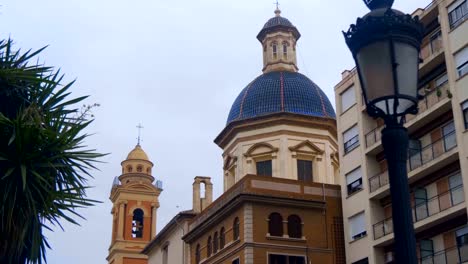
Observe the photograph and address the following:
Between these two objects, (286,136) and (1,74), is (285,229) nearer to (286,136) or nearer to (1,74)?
(286,136)

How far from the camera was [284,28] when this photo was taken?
53.5m

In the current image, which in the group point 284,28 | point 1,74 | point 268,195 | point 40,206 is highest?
point 284,28

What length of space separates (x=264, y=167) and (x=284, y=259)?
32.4 feet

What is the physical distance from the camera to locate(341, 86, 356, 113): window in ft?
131

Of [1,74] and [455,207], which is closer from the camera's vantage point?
[1,74]

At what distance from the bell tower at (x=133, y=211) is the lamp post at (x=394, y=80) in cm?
6546

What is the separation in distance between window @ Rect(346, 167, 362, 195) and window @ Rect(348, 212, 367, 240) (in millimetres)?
1483

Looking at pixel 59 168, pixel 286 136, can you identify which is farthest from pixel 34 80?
pixel 286 136

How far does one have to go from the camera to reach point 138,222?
73.1 meters

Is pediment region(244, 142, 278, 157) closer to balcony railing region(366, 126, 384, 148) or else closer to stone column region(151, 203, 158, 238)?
balcony railing region(366, 126, 384, 148)

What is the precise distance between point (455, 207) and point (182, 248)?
22761 mm

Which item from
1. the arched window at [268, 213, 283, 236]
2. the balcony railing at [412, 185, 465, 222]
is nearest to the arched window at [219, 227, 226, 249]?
the arched window at [268, 213, 283, 236]

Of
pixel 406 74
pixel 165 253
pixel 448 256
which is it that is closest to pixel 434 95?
pixel 448 256

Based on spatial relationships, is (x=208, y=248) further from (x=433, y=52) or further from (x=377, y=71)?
(x=377, y=71)
